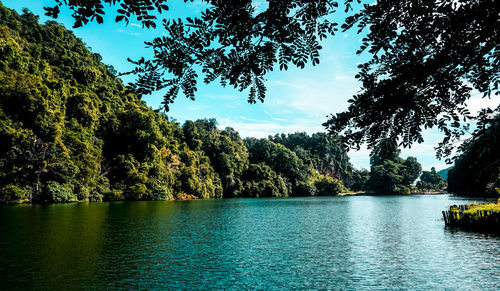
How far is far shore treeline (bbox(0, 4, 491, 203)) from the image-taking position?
165 ft

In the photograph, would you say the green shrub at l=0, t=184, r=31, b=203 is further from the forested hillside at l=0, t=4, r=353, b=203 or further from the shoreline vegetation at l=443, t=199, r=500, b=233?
the shoreline vegetation at l=443, t=199, r=500, b=233

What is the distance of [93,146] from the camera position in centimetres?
6725

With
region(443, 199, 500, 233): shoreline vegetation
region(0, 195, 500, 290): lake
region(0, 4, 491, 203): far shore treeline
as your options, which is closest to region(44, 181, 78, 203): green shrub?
region(0, 4, 491, 203): far shore treeline

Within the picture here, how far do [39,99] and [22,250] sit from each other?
4572 centimetres

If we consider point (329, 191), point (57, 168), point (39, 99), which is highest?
point (39, 99)

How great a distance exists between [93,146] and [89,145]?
4453 millimetres

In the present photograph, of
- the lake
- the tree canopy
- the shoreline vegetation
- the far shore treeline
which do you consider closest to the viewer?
the tree canopy

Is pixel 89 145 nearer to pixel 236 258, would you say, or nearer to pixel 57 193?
pixel 57 193

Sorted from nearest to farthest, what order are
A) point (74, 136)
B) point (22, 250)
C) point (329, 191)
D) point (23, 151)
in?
point (22, 250)
point (23, 151)
point (74, 136)
point (329, 191)

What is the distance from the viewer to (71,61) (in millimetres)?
87312

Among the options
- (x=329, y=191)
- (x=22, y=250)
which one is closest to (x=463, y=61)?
(x=22, y=250)

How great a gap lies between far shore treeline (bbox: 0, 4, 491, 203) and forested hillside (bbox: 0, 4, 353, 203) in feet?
0.64

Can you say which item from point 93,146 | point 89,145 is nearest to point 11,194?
point 89,145

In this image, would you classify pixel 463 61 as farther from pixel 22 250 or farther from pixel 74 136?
pixel 74 136
